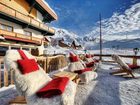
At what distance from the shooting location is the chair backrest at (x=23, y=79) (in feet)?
12.0

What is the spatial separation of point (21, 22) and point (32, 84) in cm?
1642

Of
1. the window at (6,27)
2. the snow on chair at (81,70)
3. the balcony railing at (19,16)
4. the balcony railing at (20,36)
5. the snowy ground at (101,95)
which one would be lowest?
the snowy ground at (101,95)

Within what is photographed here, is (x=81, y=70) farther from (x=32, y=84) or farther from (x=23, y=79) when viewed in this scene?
(x=23, y=79)

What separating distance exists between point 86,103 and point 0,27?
1458 cm

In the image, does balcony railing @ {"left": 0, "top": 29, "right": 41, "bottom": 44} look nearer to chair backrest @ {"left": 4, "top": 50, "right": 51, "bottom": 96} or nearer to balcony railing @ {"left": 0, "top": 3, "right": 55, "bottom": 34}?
balcony railing @ {"left": 0, "top": 3, "right": 55, "bottom": 34}

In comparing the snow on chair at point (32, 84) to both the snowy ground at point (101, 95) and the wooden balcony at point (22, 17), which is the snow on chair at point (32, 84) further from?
the wooden balcony at point (22, 17)

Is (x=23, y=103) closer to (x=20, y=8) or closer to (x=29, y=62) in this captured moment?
(x=29, y=62)

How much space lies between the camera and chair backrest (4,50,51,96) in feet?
12.0

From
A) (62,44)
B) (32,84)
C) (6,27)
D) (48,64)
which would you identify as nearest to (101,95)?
(32,84)

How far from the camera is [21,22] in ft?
62.7

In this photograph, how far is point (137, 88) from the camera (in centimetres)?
619

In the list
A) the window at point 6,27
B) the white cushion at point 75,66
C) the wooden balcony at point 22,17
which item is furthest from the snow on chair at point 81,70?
the wooden balcony at point 22,17

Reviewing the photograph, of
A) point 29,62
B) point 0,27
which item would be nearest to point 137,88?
point 29,62

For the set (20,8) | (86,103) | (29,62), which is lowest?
(86,103)
